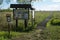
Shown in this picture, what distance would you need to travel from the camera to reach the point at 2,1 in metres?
23.0

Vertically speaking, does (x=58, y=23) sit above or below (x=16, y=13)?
below

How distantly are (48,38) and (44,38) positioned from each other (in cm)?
24

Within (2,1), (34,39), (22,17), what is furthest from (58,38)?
(2,1)

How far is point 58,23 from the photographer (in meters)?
19.3

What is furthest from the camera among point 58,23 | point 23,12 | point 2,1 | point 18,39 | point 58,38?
point 2,1

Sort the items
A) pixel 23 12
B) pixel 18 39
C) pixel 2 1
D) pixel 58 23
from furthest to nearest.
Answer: pixel 2 1 < pixel 58 23 < pixel 23 12 < pixel 18 39

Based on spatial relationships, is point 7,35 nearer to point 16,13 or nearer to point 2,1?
point 16,13

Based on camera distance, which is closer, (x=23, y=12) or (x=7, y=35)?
(x=7, y=35)

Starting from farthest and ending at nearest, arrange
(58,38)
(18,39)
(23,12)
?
(23,12) → (58,38) → (18,39)

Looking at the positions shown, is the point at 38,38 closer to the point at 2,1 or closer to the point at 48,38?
the point at 48,38

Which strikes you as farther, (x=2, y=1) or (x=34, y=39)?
(x=2, y=1)

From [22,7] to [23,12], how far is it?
362 mm

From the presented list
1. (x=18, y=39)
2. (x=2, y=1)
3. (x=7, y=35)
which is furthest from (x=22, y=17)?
(x=2, y=1)

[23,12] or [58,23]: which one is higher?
[23,12]
